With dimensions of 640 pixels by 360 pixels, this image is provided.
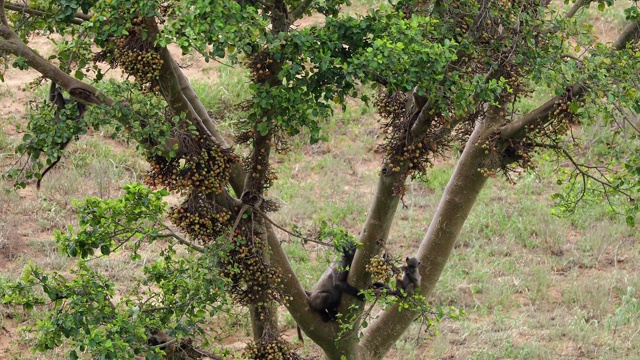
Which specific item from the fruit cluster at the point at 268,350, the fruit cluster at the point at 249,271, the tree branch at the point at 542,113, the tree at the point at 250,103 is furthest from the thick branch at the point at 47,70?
the tree branch at the point at 542,113

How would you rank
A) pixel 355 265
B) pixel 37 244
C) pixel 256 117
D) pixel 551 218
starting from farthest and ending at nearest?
pixel 551 218
pixel 37 244
pixel 355 265
pixel 256 117

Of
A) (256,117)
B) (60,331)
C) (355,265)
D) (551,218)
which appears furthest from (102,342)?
(551,218)

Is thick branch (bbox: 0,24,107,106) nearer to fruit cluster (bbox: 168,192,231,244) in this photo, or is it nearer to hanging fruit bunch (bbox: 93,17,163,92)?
hanging fruit bunch (bbox: 93,17,163,92)

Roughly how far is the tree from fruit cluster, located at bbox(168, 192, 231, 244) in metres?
0.02

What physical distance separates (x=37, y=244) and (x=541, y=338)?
6.45m

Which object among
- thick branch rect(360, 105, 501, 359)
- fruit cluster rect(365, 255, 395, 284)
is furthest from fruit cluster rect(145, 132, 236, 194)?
thick branch rect(360, 105, 501, 359)

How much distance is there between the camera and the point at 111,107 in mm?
5961

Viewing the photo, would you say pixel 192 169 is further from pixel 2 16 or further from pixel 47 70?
pixel 2 16

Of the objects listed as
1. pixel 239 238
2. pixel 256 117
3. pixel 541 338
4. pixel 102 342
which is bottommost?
pixel 102 342

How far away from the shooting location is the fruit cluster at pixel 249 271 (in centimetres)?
674

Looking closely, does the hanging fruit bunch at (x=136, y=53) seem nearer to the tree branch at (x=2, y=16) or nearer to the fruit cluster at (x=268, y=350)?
the tree branch at (x=2, y=16)

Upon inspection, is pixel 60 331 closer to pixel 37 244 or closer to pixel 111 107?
pixel 111 107

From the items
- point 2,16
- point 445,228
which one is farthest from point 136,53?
point 445,228

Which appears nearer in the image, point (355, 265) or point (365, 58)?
point (365, 58)
